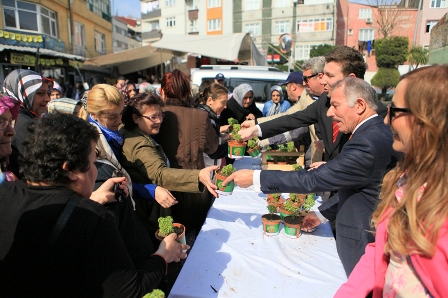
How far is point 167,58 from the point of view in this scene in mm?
15875

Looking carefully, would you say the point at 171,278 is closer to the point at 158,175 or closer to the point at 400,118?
the point at 158,175

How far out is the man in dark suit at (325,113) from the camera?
2.47 metres

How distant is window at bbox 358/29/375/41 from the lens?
1352 inches

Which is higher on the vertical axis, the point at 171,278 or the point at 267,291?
the point at 267,291

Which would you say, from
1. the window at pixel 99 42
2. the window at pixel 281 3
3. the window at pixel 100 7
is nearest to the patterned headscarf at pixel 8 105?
the window at pixel 100 7

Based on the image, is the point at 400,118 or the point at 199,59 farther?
the point at 199,59

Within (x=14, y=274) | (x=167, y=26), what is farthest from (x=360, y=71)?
(x=167, y=26)

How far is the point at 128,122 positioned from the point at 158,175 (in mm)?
506

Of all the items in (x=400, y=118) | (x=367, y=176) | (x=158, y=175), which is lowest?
(x=158, y=175)

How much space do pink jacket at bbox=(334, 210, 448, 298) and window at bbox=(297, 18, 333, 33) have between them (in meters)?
34.2

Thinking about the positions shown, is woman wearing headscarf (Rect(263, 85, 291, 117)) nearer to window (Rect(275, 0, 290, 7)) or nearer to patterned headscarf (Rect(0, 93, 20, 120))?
patterned headscarf (Rect(0, 93, 20, 120))

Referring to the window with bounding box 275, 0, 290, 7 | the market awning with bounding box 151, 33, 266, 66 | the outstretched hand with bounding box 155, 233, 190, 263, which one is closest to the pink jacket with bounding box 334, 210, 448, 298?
the outstretched hand with bounding box 155, 233, 190, 263

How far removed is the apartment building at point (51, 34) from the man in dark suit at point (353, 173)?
10687mm

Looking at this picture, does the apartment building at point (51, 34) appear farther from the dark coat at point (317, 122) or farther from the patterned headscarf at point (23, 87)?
the dark coat at point (317, 122)
